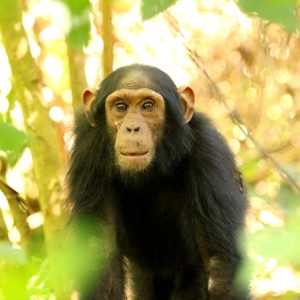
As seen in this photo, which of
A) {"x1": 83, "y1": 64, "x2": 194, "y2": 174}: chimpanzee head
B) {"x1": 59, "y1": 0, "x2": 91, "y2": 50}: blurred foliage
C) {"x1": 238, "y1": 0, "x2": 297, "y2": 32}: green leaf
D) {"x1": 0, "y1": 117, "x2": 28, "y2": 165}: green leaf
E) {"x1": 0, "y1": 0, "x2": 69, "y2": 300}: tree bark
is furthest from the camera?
{"x1": 0, "y1": 0, "x2": 69, "y2": 300}: tree bark

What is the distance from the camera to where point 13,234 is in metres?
6.27

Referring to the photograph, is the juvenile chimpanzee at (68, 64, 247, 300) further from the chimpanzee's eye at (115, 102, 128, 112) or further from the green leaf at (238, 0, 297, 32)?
the green leaf at (238, 0, 297, 32)

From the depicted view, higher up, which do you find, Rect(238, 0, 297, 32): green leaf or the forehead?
the forehead

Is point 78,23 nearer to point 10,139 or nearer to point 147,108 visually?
point 10,139

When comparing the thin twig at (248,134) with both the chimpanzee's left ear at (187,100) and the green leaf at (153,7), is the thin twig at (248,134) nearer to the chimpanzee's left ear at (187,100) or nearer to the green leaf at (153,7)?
the green leaf at (153,7)

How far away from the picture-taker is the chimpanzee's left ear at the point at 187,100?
479cm

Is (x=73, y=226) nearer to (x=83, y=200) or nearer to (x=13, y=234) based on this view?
(x=83, y=200)

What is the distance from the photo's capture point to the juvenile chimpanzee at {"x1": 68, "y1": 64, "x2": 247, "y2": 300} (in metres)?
4.47

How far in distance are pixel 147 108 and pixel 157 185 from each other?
560 millimetres

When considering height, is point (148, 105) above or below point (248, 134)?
above

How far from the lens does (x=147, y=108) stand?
464 cm

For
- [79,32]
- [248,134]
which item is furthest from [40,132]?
[79,32]

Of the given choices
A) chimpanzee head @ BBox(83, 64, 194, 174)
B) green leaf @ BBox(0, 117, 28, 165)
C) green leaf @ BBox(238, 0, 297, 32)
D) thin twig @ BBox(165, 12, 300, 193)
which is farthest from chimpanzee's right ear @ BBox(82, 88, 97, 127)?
green leaf @ BBox(238, 0, 297, 32)

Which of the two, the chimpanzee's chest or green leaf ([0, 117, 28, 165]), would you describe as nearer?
green leaf ([0, 117, 28, 165])
